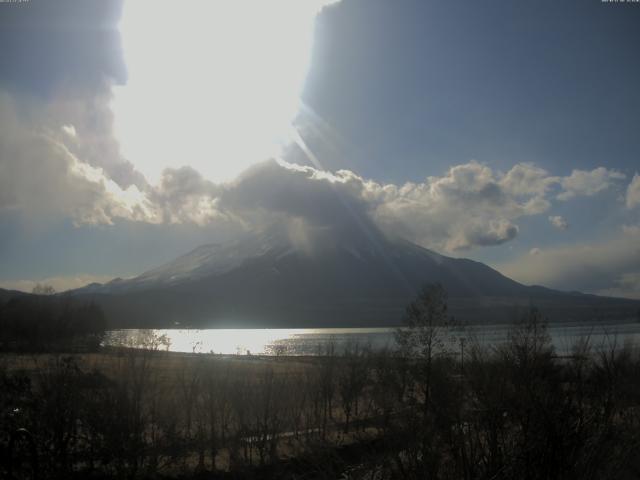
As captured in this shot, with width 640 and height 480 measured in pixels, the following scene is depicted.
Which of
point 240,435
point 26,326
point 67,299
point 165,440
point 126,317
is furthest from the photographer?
point 126,317

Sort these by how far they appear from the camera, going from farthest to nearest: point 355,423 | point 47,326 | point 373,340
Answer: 1. point 373,340
2. point 47,326
3. point 355,423

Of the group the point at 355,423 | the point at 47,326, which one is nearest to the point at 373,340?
the point at 47,326

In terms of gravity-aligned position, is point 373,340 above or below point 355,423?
below

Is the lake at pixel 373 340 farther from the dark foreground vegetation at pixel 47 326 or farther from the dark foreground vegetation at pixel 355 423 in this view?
the dark foreground vegetation at pixel 47 326

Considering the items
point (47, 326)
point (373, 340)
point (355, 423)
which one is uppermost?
point (47, 326)

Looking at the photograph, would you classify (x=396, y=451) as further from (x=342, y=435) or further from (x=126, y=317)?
(x=126, y=317)

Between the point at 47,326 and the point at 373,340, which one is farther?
the point at 373,340

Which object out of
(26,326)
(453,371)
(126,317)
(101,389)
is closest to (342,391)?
(453,371)

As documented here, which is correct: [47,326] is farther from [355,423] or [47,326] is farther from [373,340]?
[355,423]

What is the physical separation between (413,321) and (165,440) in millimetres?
23324

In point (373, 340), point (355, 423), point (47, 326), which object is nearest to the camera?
point (355, 423)

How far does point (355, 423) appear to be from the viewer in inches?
1206

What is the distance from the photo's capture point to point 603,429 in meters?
6.50

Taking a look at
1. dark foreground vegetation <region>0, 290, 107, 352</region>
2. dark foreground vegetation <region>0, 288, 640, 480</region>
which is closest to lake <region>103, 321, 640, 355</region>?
dark foreground vegetation <region>0, 288, 640, 480</region>
